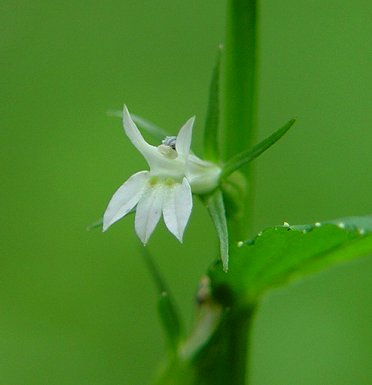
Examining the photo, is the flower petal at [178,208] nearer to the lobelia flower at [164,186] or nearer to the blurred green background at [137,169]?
the lobelia flower at [164,186]

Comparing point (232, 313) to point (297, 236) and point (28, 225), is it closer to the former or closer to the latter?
point (297, 236)

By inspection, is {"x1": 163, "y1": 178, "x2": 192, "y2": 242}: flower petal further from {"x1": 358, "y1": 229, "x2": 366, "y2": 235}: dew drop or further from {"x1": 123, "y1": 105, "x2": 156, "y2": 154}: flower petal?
{"x1": 358, "y1": 229, "x2": 366, "y2": 235}: dew drop

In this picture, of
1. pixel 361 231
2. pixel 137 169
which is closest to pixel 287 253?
pixel 361 231

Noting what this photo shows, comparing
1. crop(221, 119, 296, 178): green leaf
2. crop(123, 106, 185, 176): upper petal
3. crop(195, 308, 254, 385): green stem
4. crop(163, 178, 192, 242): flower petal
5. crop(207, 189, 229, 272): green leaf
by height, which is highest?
crop(123, 106, 185, 176): upper petal

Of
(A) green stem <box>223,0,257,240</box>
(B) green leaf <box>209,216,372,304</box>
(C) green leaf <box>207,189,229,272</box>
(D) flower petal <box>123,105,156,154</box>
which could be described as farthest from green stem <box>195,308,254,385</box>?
(D) flower petal <box>123,105,156,154</box>

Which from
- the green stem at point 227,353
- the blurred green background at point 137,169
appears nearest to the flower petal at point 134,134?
the green stem at point 227,353

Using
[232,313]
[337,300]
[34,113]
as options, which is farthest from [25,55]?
[232,313]
